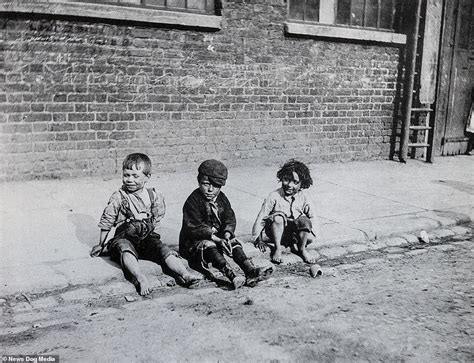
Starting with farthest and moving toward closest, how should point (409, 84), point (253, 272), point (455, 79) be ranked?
point (455, 79) < point (409, 84) < point (253, 272)

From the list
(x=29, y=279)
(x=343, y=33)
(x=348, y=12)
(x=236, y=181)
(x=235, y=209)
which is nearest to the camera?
(x=29, y=279)

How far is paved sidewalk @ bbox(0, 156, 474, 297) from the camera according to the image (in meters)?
4.18

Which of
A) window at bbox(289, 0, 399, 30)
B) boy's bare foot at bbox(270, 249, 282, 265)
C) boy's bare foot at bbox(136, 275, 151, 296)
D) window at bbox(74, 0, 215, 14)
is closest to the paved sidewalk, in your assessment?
boy's bare foot at bbox(270, 249, 282, 265)

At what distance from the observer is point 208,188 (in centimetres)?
434

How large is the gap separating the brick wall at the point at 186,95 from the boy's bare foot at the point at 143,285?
3.57m

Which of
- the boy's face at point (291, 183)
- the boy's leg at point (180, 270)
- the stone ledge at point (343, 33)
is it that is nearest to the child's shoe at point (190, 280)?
the boy's leg at point (180, 270)

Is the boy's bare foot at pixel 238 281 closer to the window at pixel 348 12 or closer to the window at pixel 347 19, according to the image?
the window at pixel 347 19

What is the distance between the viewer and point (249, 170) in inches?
332

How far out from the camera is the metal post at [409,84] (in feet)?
32.4

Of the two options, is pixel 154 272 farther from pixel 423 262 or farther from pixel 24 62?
pixel 24 62

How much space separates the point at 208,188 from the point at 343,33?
584 centimetres

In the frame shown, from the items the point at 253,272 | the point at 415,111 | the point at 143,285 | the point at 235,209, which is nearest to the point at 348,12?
the point at 415,111

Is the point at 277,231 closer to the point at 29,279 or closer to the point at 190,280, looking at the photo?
the point at 190,280

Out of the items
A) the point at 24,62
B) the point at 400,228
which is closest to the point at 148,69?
the point at 24,62
